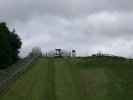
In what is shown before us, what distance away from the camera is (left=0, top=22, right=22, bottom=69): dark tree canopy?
103994mm

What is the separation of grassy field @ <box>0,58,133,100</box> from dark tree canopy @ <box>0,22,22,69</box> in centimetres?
1176

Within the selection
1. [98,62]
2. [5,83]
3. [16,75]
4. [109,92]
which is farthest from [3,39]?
[109,92]

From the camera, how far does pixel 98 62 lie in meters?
93.3

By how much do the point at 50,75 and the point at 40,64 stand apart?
1530 centimetres

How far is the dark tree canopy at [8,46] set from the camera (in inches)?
4094

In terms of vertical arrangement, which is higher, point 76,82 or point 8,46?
point 8,46

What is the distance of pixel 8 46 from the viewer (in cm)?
10856

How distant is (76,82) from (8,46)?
124ft

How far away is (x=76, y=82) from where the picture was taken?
73.8m

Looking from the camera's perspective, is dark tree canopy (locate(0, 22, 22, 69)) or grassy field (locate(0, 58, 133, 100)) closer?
grassy field (locate(0, 58, 133, 100))

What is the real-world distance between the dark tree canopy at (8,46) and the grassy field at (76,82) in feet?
38.6

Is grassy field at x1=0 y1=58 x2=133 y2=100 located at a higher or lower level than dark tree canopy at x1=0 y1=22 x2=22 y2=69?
lower

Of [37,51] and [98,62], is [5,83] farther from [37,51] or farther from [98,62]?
[37,51]

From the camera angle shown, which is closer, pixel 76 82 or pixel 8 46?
pixel 76 82
